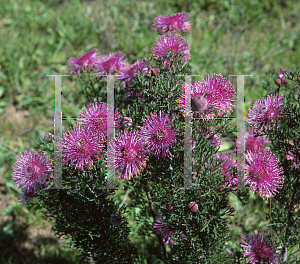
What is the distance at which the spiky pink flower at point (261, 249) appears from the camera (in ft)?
5.60

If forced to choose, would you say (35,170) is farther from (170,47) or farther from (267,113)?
(267,113)

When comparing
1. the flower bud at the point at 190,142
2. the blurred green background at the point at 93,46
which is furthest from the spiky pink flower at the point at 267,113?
the blurred green background at the point at 93,46

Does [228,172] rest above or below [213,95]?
below

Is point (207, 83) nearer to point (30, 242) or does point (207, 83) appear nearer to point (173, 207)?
point (173, 207)

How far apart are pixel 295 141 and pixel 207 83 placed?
0.54 m

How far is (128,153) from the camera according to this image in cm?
136

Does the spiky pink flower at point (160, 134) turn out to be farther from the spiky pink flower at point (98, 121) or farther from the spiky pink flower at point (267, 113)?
the spiky pink flower at point (267, 113)

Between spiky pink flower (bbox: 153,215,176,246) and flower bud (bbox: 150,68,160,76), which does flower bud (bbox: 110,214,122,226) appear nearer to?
spiky pink flower (bbox: 153,215,176,246)

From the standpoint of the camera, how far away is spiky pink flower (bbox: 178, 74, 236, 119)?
4.52 ft

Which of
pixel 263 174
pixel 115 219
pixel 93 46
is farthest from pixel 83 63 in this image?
pixel 93 46

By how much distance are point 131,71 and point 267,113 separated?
74cm

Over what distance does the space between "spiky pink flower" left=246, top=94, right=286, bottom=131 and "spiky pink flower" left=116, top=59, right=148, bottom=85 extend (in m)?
0.59

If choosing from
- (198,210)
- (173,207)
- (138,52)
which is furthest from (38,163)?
(138,52)

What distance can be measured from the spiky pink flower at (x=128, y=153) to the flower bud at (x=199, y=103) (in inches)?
10.6
